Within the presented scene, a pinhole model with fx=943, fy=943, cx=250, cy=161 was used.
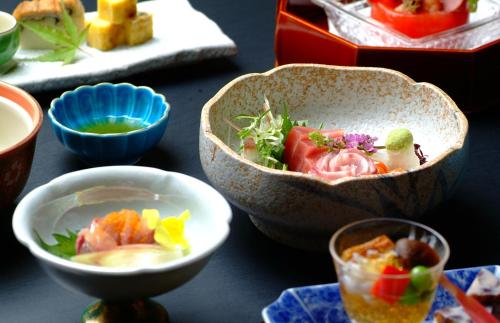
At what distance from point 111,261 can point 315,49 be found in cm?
92

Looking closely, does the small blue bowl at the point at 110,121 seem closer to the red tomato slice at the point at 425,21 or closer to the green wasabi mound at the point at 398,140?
the green wasabi mound at the point at 398,140

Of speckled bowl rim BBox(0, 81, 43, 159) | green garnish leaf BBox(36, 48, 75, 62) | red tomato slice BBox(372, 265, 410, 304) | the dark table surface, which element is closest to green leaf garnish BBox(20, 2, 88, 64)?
green garnish leaf BBox(36, 48, 75, 62)

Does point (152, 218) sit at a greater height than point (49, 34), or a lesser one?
greater

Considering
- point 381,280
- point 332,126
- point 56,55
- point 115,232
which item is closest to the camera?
point 381,280

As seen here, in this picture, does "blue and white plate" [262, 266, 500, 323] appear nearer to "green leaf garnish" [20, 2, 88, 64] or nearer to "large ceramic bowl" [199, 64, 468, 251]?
"large ceramic bowl" [199, 64, 468, 251]

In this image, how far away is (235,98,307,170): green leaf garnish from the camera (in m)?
1.37

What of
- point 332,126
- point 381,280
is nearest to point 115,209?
point 381,280

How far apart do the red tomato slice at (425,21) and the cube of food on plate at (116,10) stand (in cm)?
53

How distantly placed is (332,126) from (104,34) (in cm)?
60

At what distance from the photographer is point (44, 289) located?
1.24 m

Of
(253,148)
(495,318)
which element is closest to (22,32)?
(253,148)

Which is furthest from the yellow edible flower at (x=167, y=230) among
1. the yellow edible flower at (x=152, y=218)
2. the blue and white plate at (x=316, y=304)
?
the blue and white plate at (x=316, y=304)

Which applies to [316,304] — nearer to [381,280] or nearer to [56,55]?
[381,280]

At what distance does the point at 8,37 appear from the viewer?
5.99ft
